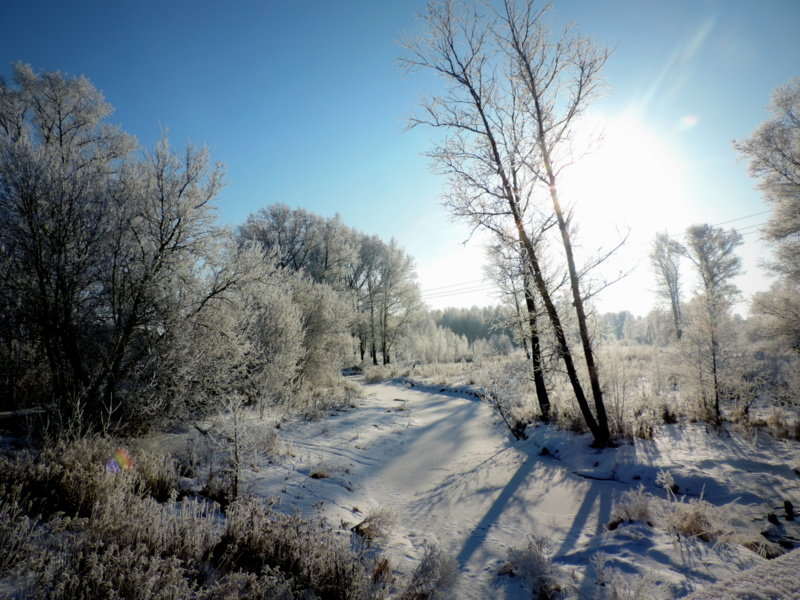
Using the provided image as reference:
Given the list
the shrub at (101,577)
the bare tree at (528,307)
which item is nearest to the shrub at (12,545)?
the shrub at (101,577)

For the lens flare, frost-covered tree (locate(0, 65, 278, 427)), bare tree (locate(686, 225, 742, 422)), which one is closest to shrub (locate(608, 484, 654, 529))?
the lens flare

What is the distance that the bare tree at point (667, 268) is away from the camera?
2675 cm

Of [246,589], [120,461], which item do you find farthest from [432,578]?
[120,461]

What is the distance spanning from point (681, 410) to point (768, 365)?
23.6 feet

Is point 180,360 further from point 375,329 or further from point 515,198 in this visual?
point 375,329

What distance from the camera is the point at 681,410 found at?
7586mm

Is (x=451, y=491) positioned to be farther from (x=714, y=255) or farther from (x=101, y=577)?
(x=714, y=255)

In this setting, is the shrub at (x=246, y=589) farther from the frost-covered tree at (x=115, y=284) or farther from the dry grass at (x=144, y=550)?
the frost-covered tree at (x=115, y=284)

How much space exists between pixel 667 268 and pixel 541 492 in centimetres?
3026

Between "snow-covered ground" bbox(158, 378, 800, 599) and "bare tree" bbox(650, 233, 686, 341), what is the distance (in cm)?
2599

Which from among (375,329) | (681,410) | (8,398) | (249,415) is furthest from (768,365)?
(375,329)

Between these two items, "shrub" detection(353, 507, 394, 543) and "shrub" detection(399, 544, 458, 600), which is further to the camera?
"shrub" detection(353, 507, 394, 543)

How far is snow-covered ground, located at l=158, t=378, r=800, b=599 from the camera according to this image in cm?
305

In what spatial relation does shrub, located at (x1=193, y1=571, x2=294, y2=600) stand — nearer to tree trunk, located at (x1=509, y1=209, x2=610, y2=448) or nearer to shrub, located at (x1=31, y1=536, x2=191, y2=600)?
shrub, located at (x1=31, y1=536, x2=191, y2=600)
